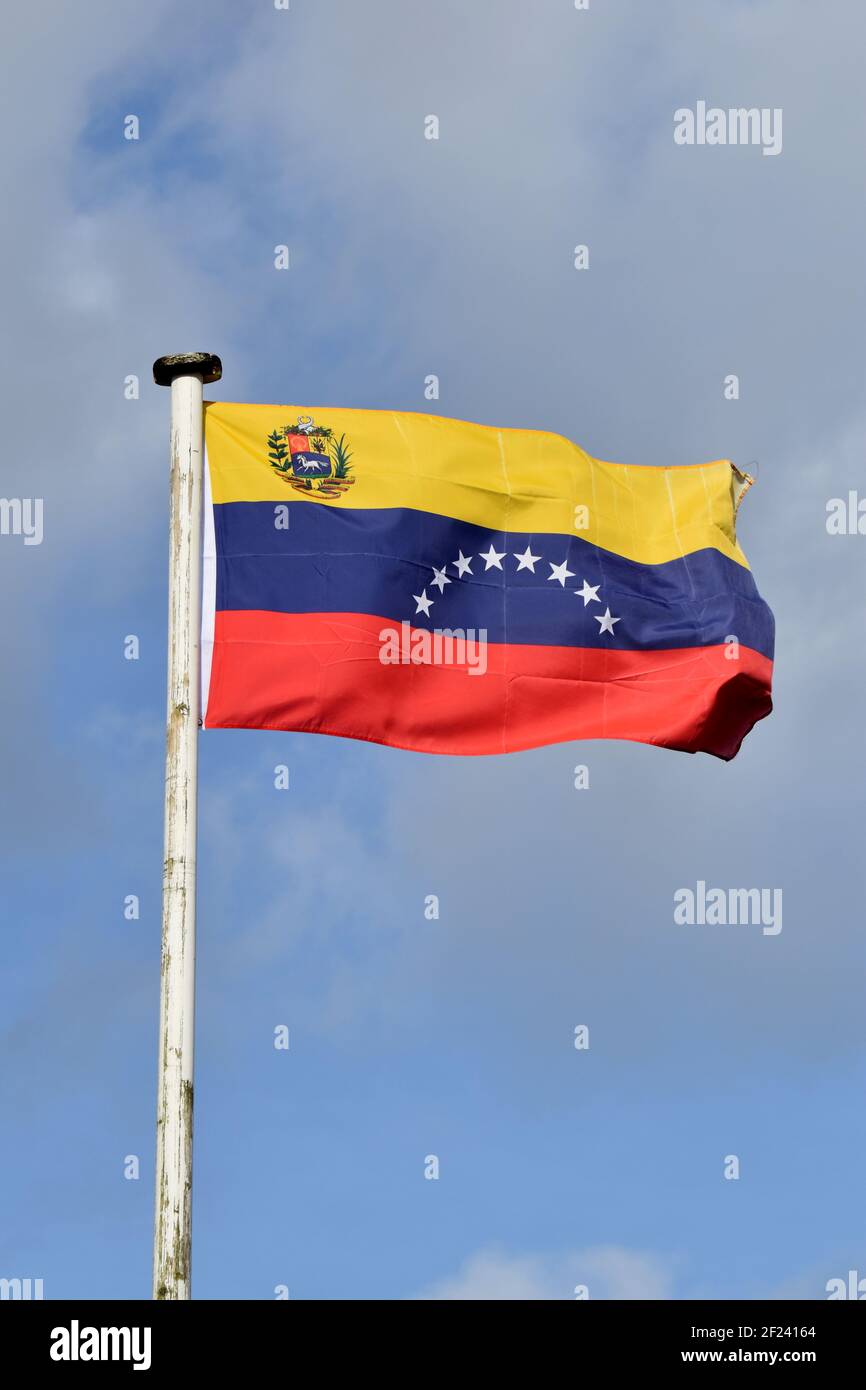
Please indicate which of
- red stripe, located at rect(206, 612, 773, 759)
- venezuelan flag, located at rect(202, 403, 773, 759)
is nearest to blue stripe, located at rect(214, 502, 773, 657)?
venezuelan flag, located at rect(202, 403, 773, 759)

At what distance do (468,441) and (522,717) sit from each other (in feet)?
10.6

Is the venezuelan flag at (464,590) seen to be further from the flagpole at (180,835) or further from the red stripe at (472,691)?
the flagpole at (180,835)

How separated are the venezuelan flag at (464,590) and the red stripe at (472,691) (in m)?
0.02

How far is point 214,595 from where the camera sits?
2270cm

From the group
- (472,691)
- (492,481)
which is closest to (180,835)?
(472,691)

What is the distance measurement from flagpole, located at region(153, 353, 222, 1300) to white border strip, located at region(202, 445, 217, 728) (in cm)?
39

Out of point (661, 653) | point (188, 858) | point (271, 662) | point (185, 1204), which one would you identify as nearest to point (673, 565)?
point (661, 653)

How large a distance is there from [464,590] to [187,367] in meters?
4.08

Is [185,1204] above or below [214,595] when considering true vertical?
below

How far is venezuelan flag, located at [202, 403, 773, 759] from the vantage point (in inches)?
901

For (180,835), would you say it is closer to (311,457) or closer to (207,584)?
(207,584)
